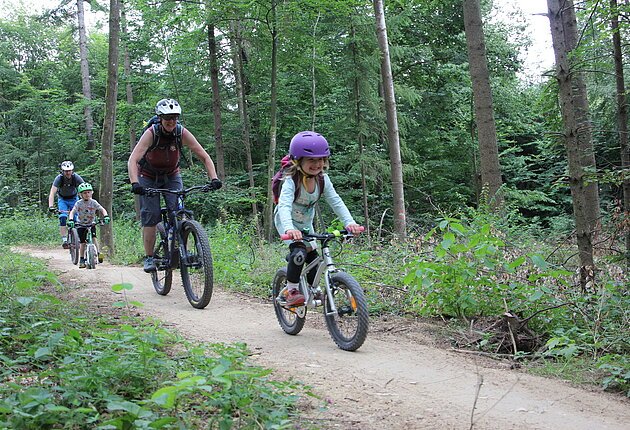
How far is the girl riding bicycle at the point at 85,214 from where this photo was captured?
12023 mm

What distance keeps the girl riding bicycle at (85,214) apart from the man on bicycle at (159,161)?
4.84 meters

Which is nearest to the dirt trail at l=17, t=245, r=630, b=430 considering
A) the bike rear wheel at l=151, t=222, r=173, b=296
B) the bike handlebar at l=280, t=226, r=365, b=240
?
the bike handlebar at l=280, t=226, r=365, b=240

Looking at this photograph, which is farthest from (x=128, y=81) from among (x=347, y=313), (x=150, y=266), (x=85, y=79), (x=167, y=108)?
(x=347, y=313)

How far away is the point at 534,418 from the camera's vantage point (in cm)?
358

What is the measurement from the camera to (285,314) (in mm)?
6027

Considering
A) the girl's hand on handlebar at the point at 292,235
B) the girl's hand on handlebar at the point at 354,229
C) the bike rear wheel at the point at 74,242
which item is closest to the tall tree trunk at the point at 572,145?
the girl's hand on handlebar at the point at 354,229

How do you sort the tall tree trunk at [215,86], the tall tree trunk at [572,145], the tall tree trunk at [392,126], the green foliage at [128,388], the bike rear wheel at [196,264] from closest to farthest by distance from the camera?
the green foliage at [128,388] → the tall tree trunk at [572,145] → the bike rear wheel at [196,264] → the tall tree trunk at [392,126] → the tall tree trunk at [215,86]

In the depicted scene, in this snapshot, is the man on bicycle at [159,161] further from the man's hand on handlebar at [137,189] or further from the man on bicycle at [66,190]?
the man on bicycle at [66,190]

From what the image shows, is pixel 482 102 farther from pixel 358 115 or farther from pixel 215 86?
pixel 215 86

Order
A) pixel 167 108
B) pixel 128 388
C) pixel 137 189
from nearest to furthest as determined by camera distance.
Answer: pixel 128 388 < pixel 137 189 < pixel 167 108

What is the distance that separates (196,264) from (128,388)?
12.8 feet

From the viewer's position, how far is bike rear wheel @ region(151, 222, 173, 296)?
7551 millimetres

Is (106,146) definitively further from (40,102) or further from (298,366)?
(40,102)

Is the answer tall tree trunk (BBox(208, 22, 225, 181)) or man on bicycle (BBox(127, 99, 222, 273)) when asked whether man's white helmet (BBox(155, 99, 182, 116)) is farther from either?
tall tree trunk (BBox(208, 22, 225, 181))
